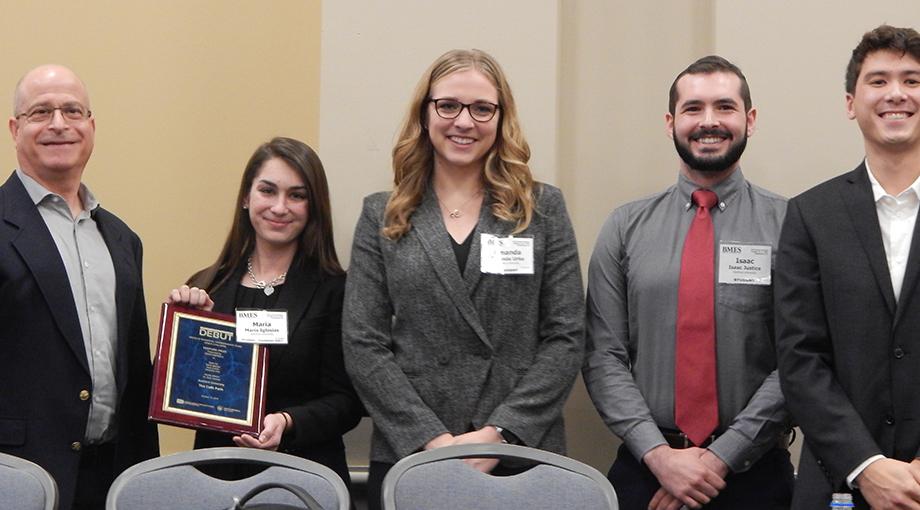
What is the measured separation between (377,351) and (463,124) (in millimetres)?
728

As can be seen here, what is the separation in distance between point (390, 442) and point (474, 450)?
1.92ft

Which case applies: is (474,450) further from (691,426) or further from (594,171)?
(594,171)

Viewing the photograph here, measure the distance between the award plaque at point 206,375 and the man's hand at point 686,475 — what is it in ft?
3.90

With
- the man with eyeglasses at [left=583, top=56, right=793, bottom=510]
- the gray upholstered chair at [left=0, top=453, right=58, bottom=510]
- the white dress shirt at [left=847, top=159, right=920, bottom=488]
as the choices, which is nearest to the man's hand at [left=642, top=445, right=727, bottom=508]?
the man with eyeglasses at [left=583, top=56, right=793, bottom=510]

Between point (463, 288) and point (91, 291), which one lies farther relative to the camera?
point (91, 291)

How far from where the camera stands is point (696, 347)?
331cm

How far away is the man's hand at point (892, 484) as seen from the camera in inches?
106

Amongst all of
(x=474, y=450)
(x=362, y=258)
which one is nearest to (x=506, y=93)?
(x=362, y=258)

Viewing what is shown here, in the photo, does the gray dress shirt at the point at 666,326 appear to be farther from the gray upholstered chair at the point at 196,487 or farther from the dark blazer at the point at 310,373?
the gray upholstered chair at the point at 196,487

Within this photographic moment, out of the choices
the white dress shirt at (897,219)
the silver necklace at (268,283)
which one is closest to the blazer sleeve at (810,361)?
the white dress shirt at (897,219)

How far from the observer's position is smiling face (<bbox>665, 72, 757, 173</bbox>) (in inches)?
135

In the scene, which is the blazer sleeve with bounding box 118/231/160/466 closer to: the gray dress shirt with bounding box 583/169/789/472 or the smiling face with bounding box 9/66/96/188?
the smiling face with bounding box 9/66/96/188

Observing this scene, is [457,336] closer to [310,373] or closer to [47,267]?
[310,373]

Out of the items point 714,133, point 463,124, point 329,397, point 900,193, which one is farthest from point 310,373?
point 900,193
